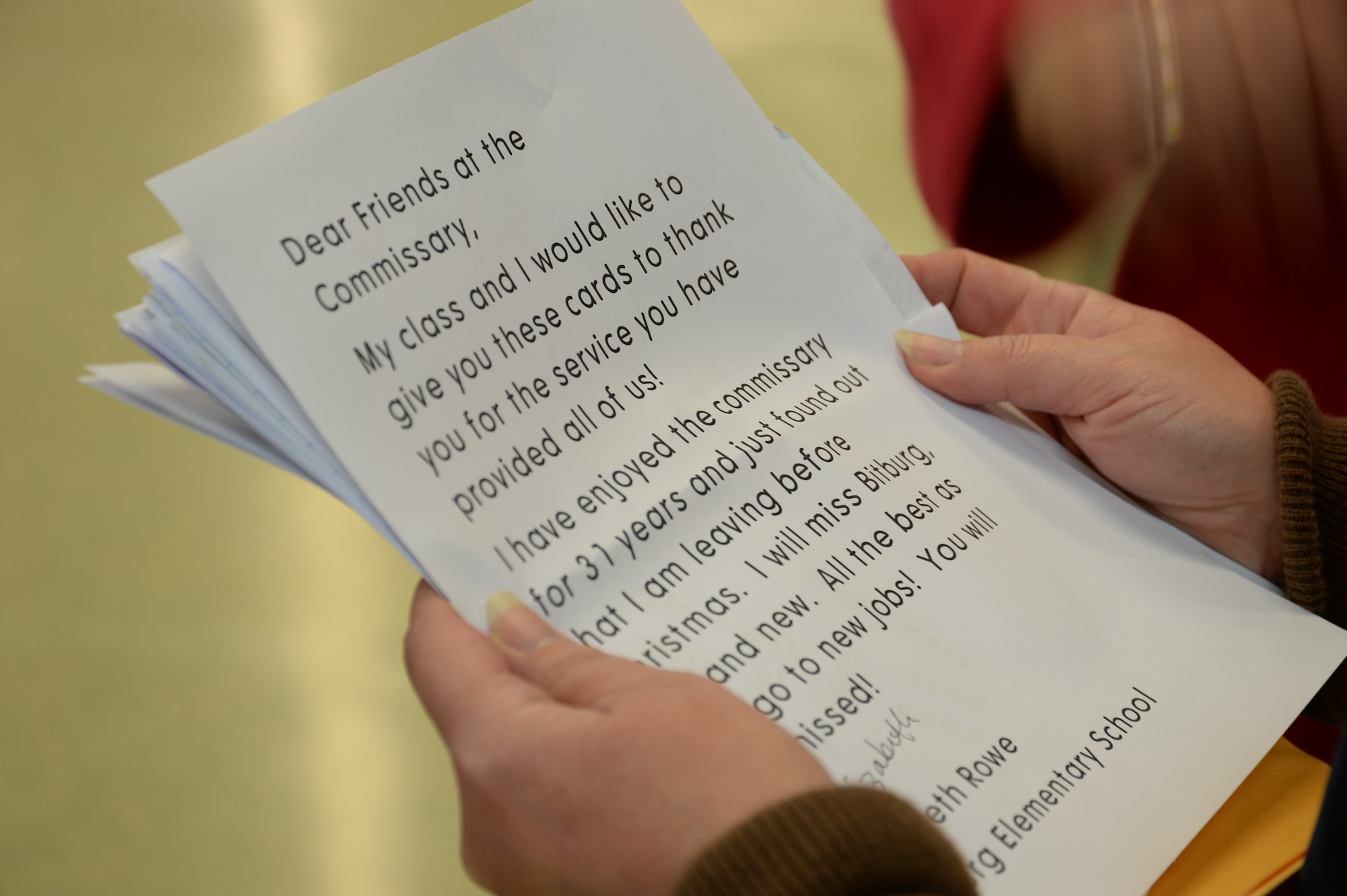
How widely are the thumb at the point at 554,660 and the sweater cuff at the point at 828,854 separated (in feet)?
0.27

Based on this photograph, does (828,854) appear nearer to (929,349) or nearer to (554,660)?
(554,660)

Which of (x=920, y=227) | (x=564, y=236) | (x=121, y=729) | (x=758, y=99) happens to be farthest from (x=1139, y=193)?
(x=121, y=729)

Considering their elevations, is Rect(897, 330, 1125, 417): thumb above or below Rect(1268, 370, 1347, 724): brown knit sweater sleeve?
above

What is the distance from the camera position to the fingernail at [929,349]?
563 mm

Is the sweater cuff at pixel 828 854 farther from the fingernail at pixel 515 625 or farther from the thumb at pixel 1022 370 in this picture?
the thumb at pixel 1022 370

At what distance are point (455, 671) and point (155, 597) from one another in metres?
0.54

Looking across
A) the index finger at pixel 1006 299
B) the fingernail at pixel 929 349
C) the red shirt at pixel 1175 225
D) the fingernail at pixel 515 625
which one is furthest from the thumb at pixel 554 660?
the red shirt at pixel 1175 225

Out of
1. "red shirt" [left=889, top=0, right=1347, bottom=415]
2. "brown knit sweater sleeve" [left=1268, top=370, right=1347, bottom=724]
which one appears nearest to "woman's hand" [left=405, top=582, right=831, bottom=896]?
"brown knit sweater sleeve" [left=1268, top=370, right=1347, bottom=724]

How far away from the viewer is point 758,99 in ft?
4.19

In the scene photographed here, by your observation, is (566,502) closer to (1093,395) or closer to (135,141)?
(1093,395)

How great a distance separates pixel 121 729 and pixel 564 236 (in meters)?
0.57

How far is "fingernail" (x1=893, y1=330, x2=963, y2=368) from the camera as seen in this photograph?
1.85 ft

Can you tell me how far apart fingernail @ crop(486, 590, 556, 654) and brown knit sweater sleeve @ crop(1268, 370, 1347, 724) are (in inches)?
18.2

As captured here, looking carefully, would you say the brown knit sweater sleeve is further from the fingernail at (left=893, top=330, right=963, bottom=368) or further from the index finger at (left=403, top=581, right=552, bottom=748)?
the index finger at (left=403, top=581, right=552, bottom=748)
